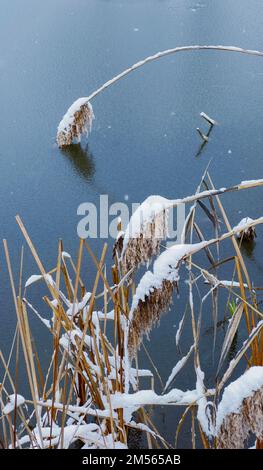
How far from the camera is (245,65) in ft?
Result: 10.0

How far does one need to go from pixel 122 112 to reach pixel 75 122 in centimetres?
36

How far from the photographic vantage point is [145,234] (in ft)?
2.54

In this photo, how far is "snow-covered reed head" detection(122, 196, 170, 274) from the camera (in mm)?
773

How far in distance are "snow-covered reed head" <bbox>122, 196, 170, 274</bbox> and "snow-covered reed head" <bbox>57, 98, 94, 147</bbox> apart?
1651 mm

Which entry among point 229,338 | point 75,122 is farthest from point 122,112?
point 229,338

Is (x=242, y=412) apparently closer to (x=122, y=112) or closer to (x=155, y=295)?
(x=155, y=295)

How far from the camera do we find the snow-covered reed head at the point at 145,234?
773 mm

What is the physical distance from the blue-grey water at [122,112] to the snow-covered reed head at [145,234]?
726 mm

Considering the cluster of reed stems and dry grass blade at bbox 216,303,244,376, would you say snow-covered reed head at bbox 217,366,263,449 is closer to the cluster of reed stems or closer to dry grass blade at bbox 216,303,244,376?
the cluster of reed stems

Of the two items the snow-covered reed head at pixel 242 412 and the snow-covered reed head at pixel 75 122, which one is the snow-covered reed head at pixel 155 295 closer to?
the snow-covered reed head at pixel 242 412

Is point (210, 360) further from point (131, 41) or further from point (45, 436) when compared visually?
point (131, 41)
